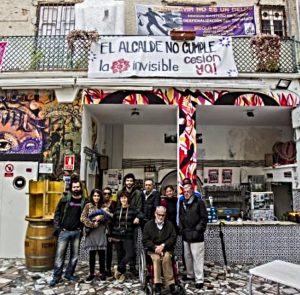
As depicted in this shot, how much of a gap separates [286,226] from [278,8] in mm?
6511

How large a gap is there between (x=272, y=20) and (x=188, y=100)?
428cm

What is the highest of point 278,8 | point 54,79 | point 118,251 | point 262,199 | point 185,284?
point 278,8

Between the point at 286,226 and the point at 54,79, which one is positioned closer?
the point at 286,226

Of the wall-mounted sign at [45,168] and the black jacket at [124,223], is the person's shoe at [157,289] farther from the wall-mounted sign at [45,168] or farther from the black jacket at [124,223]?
the wall-mounted sign at [45,168]

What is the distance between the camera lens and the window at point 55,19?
336 inches

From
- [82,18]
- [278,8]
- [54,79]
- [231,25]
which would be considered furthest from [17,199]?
[278,8]

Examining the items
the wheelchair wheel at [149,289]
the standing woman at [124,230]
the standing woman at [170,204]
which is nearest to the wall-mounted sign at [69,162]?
the standing woman at [124,230]

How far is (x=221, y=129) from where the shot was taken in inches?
363

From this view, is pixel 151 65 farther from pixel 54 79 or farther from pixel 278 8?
pixel 278 8

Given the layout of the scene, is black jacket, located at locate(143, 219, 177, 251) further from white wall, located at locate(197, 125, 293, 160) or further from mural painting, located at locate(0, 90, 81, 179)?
white wall, located at locate(197, 125, 293, 160)

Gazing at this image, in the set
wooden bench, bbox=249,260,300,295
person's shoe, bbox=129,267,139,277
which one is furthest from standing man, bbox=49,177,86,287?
wooden bench, bbox=249,260,300,295

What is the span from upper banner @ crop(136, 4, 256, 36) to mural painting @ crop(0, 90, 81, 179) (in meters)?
3.24

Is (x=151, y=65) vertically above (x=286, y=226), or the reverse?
(x=151, y=65)

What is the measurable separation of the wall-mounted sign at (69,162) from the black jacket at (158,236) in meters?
2.71
